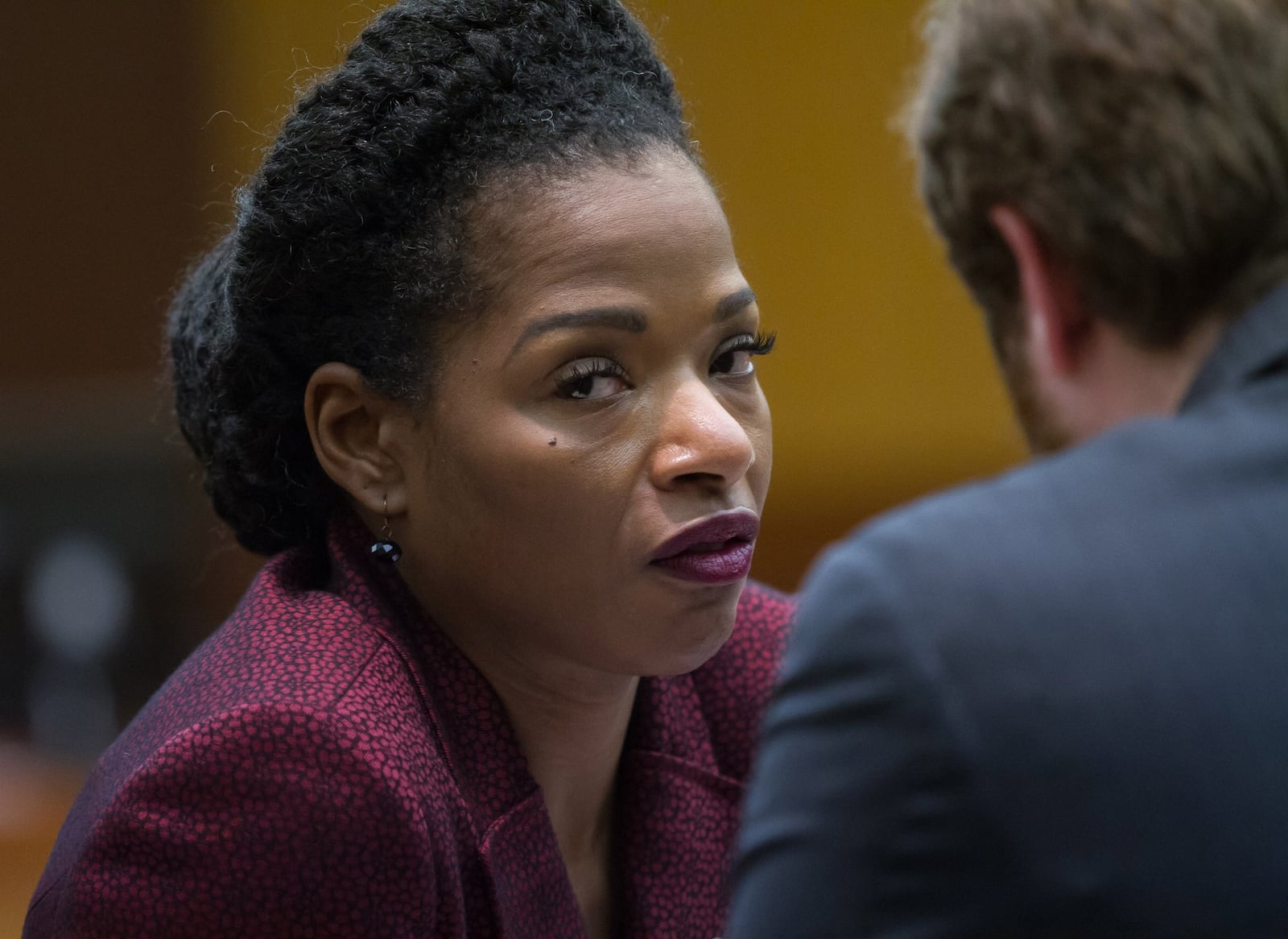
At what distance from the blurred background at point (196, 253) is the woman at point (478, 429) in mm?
2921

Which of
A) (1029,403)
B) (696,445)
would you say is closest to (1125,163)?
(1029,403)

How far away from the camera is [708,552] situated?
152 cm

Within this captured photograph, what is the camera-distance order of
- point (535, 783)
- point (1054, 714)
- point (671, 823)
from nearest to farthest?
point (1054, 714)
point (535, 783)
point (671, 823)

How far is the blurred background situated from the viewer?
175 inches

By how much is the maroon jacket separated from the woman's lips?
248 mm

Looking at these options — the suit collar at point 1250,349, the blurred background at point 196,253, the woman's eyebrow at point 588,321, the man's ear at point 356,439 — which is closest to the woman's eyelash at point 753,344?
the woman's eyebrow at point 588,321

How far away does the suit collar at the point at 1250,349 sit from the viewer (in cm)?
98

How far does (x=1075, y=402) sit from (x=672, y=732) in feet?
2.70

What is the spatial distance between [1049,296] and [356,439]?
2.60 feet

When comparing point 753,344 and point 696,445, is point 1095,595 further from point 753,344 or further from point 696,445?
point 753,344

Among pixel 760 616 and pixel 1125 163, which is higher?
pixel 1125 163

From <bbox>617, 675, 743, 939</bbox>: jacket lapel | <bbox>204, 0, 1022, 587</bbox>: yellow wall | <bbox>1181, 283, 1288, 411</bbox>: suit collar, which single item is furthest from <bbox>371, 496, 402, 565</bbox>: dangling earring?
<bbox>204, 0, 1022, 587</bbox>: yellow wall

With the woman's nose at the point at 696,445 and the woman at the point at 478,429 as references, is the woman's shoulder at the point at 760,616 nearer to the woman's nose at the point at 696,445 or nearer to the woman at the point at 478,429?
the woman at the point at 478,429

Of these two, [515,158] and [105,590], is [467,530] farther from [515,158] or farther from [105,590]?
[105,590]
